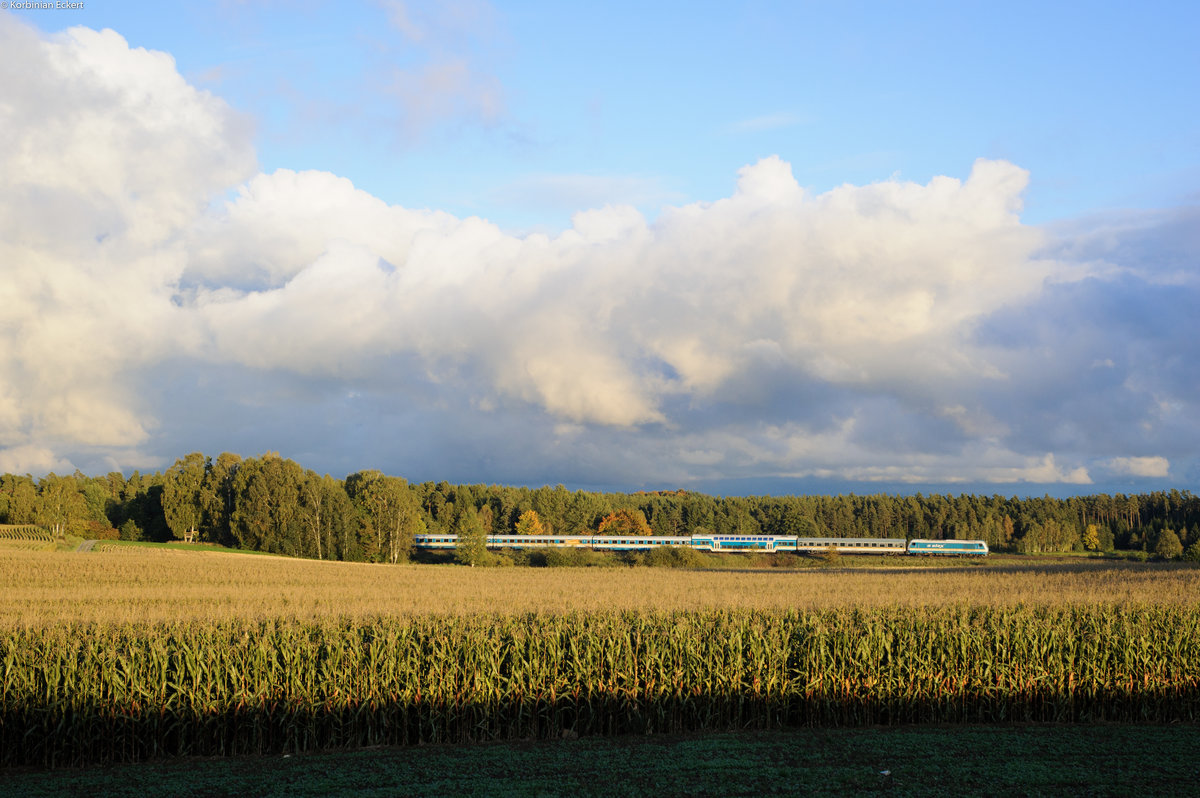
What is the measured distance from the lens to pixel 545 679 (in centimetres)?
1460

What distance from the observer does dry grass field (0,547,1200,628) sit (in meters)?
30.4

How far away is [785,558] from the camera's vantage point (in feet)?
296

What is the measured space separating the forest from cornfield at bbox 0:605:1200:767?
64.3 metres

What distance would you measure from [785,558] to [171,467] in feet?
236

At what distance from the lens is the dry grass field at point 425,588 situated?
99.7 feet

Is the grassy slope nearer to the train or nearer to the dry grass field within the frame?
the dry grass field

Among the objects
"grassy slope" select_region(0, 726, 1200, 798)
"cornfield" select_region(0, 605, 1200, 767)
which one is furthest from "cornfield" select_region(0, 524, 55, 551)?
"grassy slope" select_region(0, 726, 1200, 798)

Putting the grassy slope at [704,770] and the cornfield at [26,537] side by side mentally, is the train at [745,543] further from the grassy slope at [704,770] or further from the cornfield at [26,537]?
the grassy slope at [704,770]

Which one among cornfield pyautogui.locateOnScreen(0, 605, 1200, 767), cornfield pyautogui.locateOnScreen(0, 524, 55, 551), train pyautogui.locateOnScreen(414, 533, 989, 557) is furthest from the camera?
train pyautogui.locateOnScreen(414, 533, 989, 557)

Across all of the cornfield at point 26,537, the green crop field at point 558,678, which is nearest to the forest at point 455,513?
the cornfield at point 26,537

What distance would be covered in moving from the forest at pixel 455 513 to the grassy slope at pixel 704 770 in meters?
66.5

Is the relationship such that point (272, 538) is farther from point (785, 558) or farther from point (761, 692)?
point (761, 692)

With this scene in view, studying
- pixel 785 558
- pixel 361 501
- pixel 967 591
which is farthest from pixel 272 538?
pixel 967 591

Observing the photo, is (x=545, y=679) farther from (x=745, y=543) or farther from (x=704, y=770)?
(x=745, y=543)
